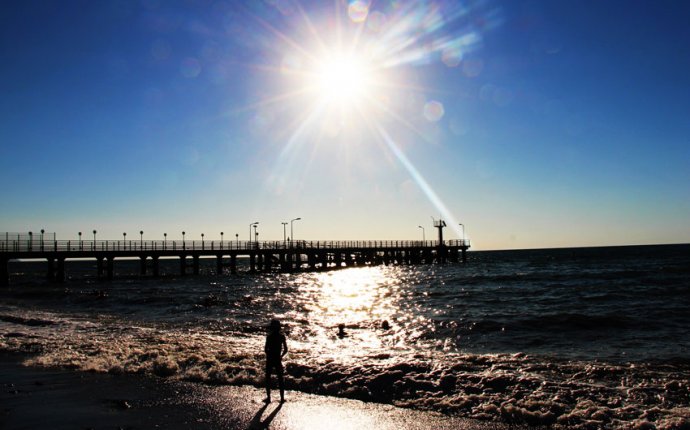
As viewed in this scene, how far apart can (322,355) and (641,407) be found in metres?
8.34

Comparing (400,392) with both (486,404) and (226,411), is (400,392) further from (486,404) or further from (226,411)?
(226,411)

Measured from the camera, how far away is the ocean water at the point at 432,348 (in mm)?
10453

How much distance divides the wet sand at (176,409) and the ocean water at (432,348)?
94 cm

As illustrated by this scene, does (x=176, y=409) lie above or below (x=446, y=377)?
above

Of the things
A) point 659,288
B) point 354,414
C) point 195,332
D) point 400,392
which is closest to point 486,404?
point 400,392

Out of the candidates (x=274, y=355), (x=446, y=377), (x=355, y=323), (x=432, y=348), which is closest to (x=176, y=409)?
(x=274, y=355)

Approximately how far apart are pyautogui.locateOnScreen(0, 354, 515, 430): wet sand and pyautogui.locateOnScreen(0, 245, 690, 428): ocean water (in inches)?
37.1

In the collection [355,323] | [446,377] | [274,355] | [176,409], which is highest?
[274,355]

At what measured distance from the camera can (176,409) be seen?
30.4ft

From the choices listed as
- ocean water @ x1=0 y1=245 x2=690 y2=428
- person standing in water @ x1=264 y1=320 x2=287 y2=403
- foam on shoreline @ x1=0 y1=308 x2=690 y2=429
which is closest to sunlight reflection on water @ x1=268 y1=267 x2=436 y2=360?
ocean water @ x1=0 y1=245 x2=690 y2=428

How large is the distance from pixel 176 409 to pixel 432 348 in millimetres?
9927

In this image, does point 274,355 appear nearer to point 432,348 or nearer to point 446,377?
point 446,377

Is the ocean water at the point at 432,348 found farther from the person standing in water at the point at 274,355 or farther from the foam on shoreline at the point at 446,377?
the person standing in water at the point at 274,355

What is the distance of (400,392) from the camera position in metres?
11.0
